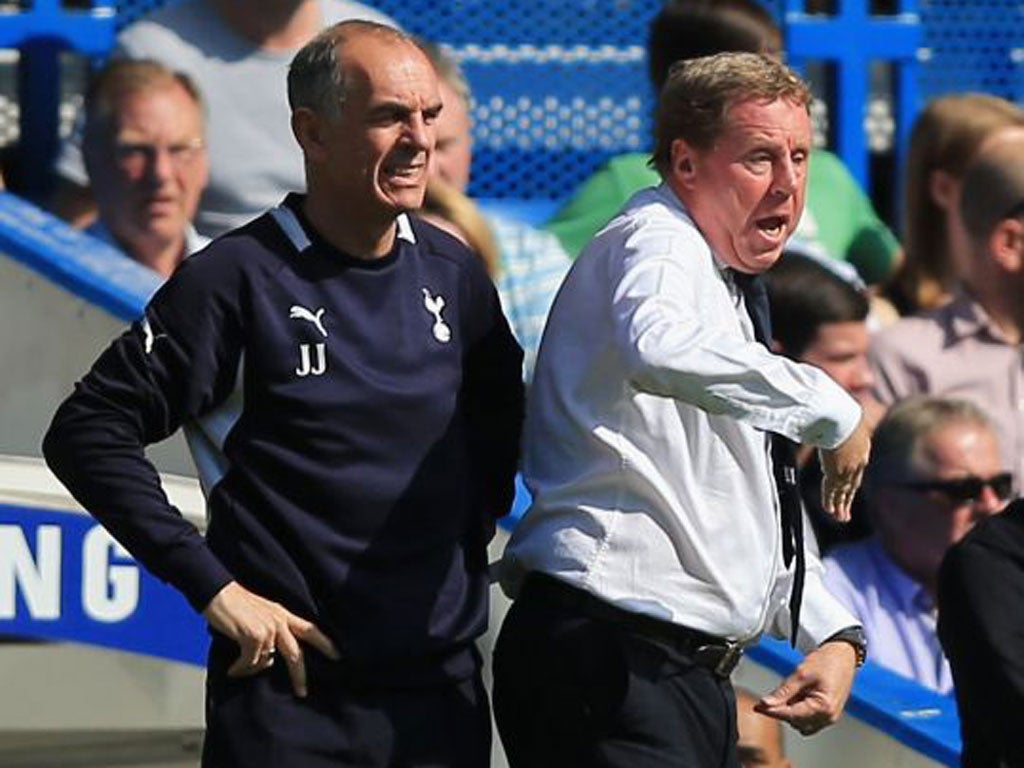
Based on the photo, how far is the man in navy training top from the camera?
3.54 metres

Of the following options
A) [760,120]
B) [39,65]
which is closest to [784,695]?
[760,120]

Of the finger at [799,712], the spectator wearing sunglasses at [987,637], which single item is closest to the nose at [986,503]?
the spectator wearing sunglasses at [987,637]

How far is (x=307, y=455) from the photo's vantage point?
3582mm

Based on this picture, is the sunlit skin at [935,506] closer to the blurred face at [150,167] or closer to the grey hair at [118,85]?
the blurred face at [150,167]

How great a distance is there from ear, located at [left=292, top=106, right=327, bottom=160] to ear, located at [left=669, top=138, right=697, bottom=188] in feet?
1.61

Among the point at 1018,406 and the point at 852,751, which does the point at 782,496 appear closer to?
the point at 852,751

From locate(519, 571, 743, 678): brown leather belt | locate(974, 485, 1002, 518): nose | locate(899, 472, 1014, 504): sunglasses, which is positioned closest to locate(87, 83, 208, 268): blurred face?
locate(899, 472, 1014, 504): sunglasses

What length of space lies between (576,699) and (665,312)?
1.87ft

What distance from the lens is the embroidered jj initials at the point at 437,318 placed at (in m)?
3.69

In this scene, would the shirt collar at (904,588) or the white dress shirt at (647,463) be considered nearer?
the white dress shirt at (647,463)

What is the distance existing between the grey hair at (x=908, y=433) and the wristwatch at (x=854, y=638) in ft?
6.25

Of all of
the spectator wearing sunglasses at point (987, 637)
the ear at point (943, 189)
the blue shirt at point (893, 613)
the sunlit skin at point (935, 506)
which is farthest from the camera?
the ear at point (943, 189)

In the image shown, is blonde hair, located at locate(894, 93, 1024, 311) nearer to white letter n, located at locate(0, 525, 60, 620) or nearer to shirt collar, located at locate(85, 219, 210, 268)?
shirt collar, located at locate(85, 219, 210, 268)

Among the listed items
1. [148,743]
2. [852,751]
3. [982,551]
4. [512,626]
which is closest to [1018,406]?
[852,751]
